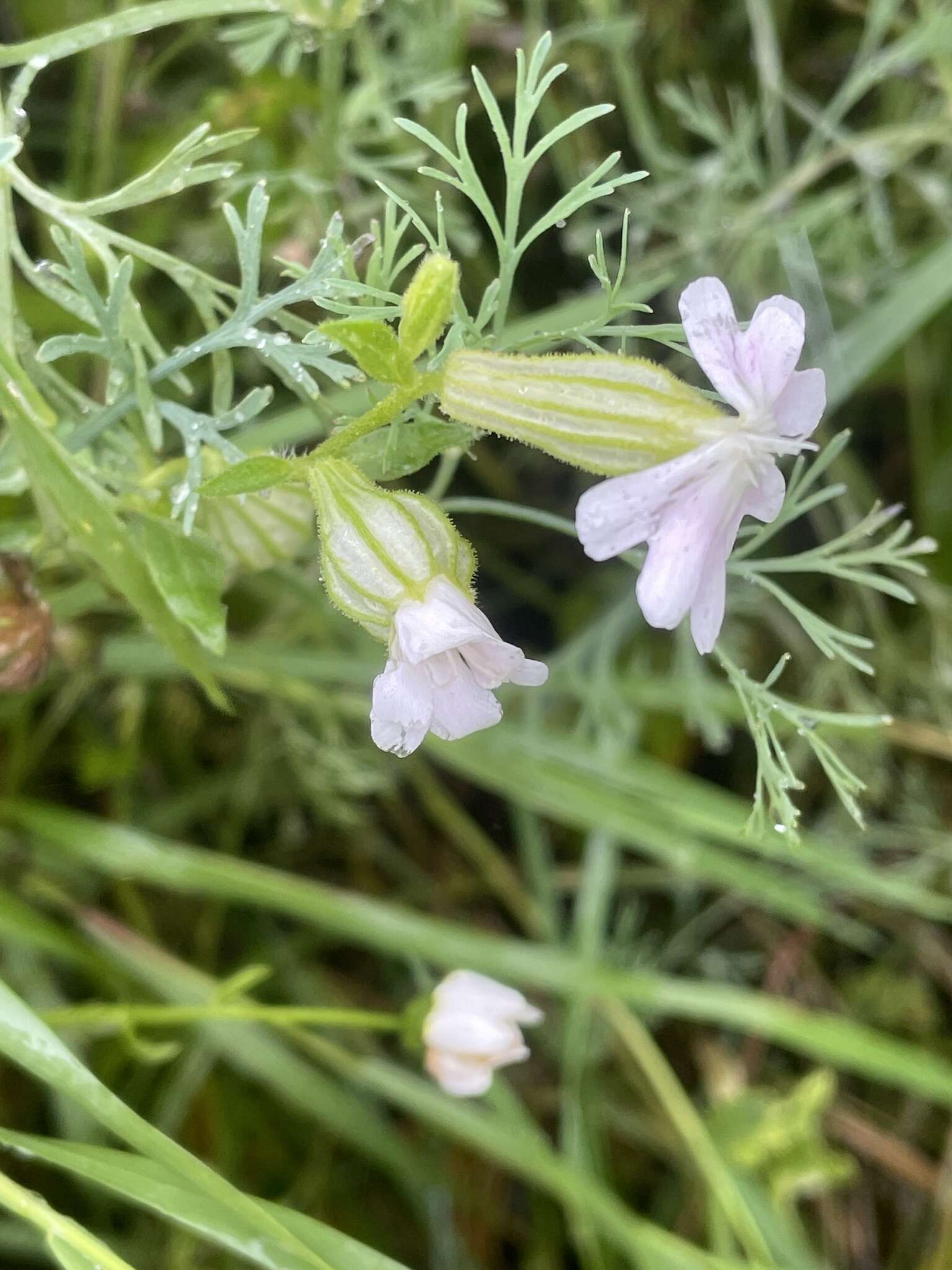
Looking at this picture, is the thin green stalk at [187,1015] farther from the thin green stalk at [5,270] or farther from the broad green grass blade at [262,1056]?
the thin green stalk at [5,270]

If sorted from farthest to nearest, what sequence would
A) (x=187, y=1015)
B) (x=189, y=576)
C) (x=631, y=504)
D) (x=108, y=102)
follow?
(x=108, y=102) → (x=187, y=1015) → (x=189, y=576) → (x=631, y=504)

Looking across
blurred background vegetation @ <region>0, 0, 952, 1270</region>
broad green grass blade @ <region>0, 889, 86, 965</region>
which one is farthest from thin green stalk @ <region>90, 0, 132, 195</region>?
broad green grass blade @ <region>0, 889, 86, 965</region>

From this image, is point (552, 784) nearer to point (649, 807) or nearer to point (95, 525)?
point (649, 807)

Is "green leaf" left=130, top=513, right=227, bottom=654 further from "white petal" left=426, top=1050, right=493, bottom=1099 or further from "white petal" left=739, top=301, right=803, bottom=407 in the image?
"white petal" left=426, top=1050, right=493, bottom=1099

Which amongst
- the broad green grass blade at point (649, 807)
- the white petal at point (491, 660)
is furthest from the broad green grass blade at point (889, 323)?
the white petal at point (491, 660)

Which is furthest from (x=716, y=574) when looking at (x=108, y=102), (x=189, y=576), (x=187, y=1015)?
(x=108, y=102)

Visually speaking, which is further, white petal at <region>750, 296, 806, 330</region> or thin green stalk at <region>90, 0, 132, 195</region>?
thin green stalk at <region>90, 0, 132, 195</region>

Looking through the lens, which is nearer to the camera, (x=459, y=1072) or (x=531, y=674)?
(x=531, y=674)
